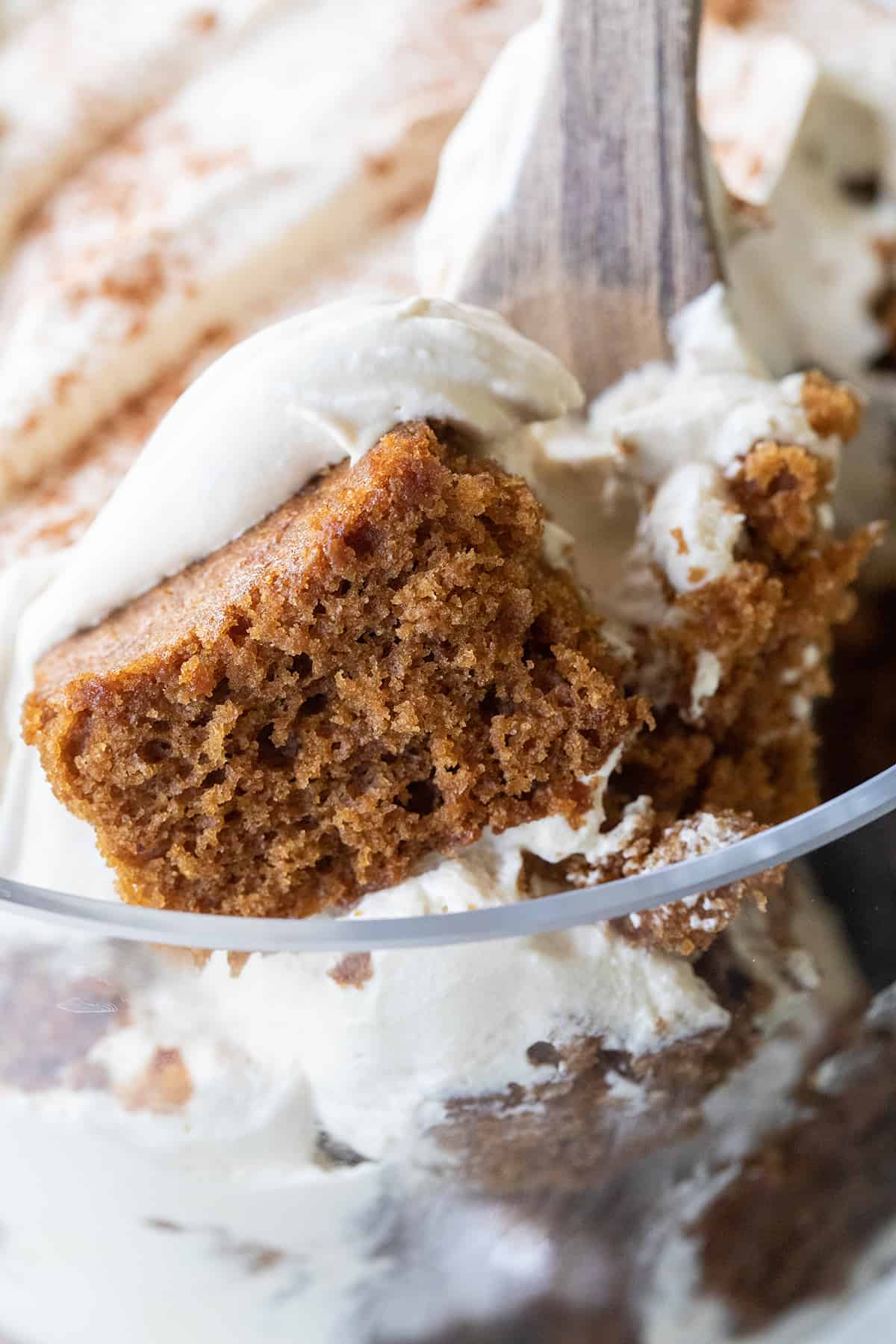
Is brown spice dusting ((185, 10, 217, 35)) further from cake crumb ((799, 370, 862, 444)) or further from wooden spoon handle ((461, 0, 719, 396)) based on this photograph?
cake crumb ((799, 370, 862, 444))

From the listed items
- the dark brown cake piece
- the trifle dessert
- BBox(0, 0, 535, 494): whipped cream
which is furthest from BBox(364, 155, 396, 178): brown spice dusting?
the dark brown cake piece

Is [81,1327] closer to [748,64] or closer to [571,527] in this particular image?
[571,527]

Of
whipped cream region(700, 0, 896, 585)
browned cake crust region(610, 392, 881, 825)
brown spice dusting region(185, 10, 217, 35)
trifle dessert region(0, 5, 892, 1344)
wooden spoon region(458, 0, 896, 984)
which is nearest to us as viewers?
trifle dessert region(0, 5, 892, 1344)

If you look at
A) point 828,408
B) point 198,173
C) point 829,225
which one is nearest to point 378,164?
point 198,173

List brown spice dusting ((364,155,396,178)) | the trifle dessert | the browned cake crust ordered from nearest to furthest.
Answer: the trifle dessert → the browned cake crust → brown spice dusting ((364,155,396,178))

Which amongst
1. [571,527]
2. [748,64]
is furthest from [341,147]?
[571,527]

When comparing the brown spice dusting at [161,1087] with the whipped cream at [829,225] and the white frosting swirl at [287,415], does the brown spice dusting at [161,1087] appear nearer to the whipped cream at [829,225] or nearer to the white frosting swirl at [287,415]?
the white frosting swirl at [287,415]

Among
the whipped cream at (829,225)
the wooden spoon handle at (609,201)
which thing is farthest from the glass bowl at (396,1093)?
the whipped cream at (829,225)
